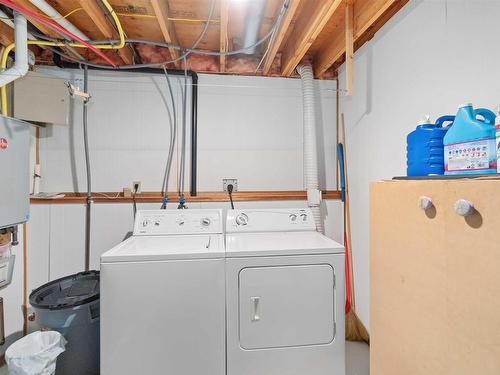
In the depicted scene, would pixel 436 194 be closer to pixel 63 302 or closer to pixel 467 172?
pixel 467 172

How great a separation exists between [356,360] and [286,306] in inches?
38.2

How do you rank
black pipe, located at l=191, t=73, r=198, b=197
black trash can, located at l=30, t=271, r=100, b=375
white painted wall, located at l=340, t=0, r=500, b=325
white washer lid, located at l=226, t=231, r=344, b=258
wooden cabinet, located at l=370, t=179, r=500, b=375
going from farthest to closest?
black pipe, located at l=191, t=73, r=198, b=197, black trash can, located at l=30, t=271, r=100, b=375, white washer lid, located at l=226, t=231, r=344, b=258, white painted wall, located at l=340, t=0, r=500, b=325, wooden cabinet, located at l=370, t=179, r=500, b=375

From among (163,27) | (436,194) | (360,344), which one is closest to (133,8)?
(163,27)

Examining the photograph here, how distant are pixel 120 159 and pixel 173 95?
2.52 feet

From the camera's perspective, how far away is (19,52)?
1.65 metres

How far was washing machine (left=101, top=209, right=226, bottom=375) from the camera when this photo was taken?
4.49ft

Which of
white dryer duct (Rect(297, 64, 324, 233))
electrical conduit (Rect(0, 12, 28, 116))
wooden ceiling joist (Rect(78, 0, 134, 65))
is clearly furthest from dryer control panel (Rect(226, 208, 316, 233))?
electrical conduit (Rect(0, 12, 28, 116))

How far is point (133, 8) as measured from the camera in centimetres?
180

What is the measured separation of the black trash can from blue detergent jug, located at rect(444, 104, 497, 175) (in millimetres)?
2094

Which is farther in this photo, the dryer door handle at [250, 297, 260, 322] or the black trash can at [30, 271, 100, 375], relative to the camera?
the black trash can at [30, 271, 100, 375]

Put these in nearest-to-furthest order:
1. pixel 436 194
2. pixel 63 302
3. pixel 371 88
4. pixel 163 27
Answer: pixel 436 194, pixel 63 302, pixel 163 27, pixel 371 88

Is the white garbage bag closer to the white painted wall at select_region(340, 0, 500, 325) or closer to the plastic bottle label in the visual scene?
the white painted wall at select_region(340, 0, 500, 325)

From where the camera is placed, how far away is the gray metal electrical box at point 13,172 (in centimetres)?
162

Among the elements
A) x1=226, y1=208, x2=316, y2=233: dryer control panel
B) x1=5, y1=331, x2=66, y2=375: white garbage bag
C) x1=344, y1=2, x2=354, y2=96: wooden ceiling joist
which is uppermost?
x1=344, y1=2, x2=354, y2=96: wooden ceiling joist
